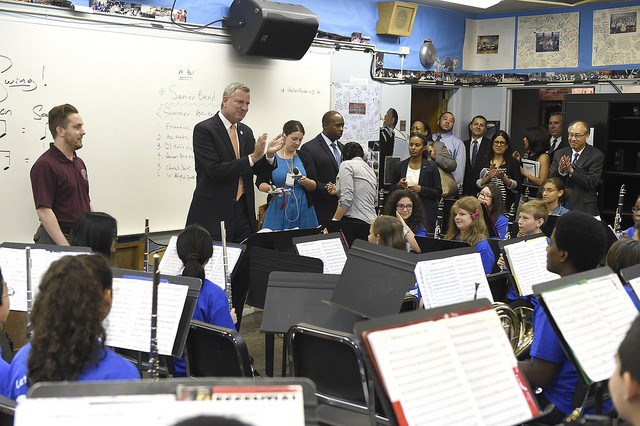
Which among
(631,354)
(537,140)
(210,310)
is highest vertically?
(537,140)

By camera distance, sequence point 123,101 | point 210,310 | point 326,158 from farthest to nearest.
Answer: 1. point 326,158
2. point 123,101
3. point 210,310

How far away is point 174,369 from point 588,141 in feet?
20.9

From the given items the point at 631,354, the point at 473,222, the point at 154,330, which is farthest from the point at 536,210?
the point at 631,354

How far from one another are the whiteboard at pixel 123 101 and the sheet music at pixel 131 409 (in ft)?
13.0

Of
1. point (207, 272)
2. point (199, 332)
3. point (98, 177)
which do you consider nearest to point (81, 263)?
point (199, 332)

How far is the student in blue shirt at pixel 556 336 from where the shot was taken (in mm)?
2674

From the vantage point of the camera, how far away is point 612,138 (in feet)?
27.9

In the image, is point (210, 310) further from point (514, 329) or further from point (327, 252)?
point (514, 329)

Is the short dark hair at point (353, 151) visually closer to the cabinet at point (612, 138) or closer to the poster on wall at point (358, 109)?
the poster on wall at point (358, 109)

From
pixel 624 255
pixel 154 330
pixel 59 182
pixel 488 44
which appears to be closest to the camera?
pixel 154 330

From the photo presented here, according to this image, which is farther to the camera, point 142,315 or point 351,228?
point 351,228

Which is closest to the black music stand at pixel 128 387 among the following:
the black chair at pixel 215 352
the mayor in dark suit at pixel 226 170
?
the black chair at pixel 215 352

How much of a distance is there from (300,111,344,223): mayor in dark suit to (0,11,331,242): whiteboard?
0.57 metres

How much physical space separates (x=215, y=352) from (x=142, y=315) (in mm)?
361
